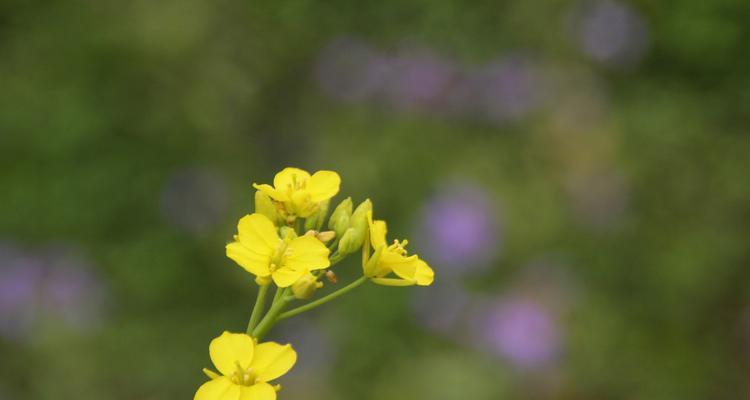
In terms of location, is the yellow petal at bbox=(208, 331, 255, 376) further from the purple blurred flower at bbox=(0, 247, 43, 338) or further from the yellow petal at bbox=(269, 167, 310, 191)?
the purple blurred flower at bbox=(0, 247, 43, 338)

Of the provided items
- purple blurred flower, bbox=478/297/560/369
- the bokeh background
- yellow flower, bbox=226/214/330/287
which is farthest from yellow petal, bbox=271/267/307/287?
purple blurred flower, bbox=478/297/560/369

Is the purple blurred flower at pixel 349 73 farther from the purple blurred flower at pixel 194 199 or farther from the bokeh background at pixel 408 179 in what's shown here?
the purple blurred flower at pixel 194 199

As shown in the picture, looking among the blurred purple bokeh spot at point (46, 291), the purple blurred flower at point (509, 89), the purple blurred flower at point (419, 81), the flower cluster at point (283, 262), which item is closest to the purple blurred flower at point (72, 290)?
the blurred purple bokeh spot at point (46, 291)

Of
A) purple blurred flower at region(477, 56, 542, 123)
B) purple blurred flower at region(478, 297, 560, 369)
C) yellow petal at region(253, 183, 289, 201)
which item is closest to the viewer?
yellow petal at region(253, 183, 289, 201)

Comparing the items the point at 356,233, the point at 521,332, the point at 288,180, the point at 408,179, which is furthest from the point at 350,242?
the point at 408,179

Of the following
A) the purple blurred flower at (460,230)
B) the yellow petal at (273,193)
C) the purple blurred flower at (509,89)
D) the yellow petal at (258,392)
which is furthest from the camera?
the purple blurred flower at (509,89)

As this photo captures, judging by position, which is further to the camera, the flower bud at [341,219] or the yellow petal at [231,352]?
the flower bud at [341,219]

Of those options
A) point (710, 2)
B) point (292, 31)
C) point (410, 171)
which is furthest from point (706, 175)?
point (292, 31)

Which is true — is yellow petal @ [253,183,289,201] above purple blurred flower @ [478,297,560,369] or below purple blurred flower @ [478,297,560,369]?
above

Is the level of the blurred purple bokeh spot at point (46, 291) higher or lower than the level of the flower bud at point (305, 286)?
lower
